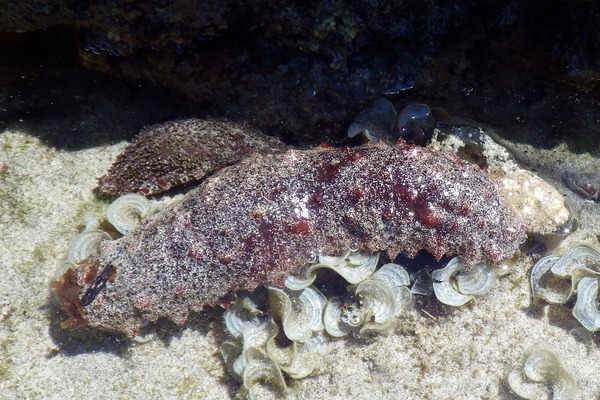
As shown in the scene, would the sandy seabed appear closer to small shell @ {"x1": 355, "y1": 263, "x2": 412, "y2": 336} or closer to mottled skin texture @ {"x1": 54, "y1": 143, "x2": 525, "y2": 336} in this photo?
small shell @ {"x1": 355, "y1": 263, "x2": 412, "y2": 336}

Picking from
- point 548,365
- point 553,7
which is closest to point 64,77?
point 553,7

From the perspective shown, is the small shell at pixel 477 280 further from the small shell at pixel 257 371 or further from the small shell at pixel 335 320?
the small shell at pixel 257 371

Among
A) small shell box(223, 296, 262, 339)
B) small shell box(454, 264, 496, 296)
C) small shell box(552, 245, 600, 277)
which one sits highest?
small shell box(552, 245, 600, 277)

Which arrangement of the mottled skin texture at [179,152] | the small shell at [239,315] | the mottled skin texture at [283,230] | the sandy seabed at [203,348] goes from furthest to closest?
1. the mottled skin texture at [179,152]
2. the small shell at [239,315]
3. the sandy seabed at [203,348]
4. the mottled skin texture at [283,230]

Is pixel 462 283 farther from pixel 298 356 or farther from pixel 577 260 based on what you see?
pixel 298 356

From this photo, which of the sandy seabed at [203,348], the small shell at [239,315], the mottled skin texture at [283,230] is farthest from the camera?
the small shell at [239,315]

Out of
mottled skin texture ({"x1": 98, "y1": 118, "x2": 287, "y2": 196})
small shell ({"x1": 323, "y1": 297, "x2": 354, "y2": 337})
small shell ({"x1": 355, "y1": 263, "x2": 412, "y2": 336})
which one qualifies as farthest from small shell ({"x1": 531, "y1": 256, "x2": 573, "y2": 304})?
mottled skin texture ({"x1": 98, "y1": 118, "x2": 287, "y2": 196})

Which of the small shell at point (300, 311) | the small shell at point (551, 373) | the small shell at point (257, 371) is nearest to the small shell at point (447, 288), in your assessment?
the small shell at point (551, 373)
